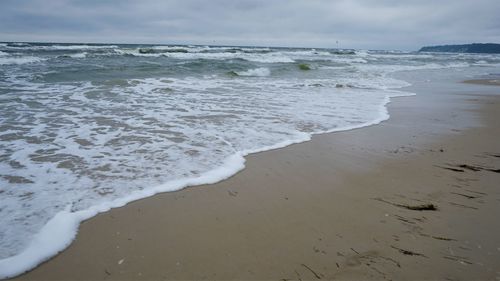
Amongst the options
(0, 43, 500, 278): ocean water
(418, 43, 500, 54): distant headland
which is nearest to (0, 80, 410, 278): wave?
(0, 43, 500, 278): ocean water

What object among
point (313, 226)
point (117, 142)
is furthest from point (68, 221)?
point (117, 142)

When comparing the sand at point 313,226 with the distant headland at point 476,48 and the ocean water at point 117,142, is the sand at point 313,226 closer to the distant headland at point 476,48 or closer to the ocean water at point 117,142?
the ocean water at point 117,142

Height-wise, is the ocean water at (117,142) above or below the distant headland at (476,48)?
below

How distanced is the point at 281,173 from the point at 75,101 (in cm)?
700

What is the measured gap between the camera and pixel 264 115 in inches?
279

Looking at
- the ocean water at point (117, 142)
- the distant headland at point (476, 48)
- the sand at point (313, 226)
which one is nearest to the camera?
the sand at point (313, 226)

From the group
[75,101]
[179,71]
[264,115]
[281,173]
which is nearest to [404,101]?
[264,115]

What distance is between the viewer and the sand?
2.26 meters

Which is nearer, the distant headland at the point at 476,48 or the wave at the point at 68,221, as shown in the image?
the wave at the point at 68,221

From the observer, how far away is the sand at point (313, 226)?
2.26 meters

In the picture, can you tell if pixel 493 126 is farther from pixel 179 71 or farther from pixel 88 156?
pixel 179 71

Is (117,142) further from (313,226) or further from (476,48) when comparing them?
(476,48)

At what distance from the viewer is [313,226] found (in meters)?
2.79

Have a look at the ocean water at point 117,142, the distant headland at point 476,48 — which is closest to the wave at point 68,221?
the ocean water at point 117,142
